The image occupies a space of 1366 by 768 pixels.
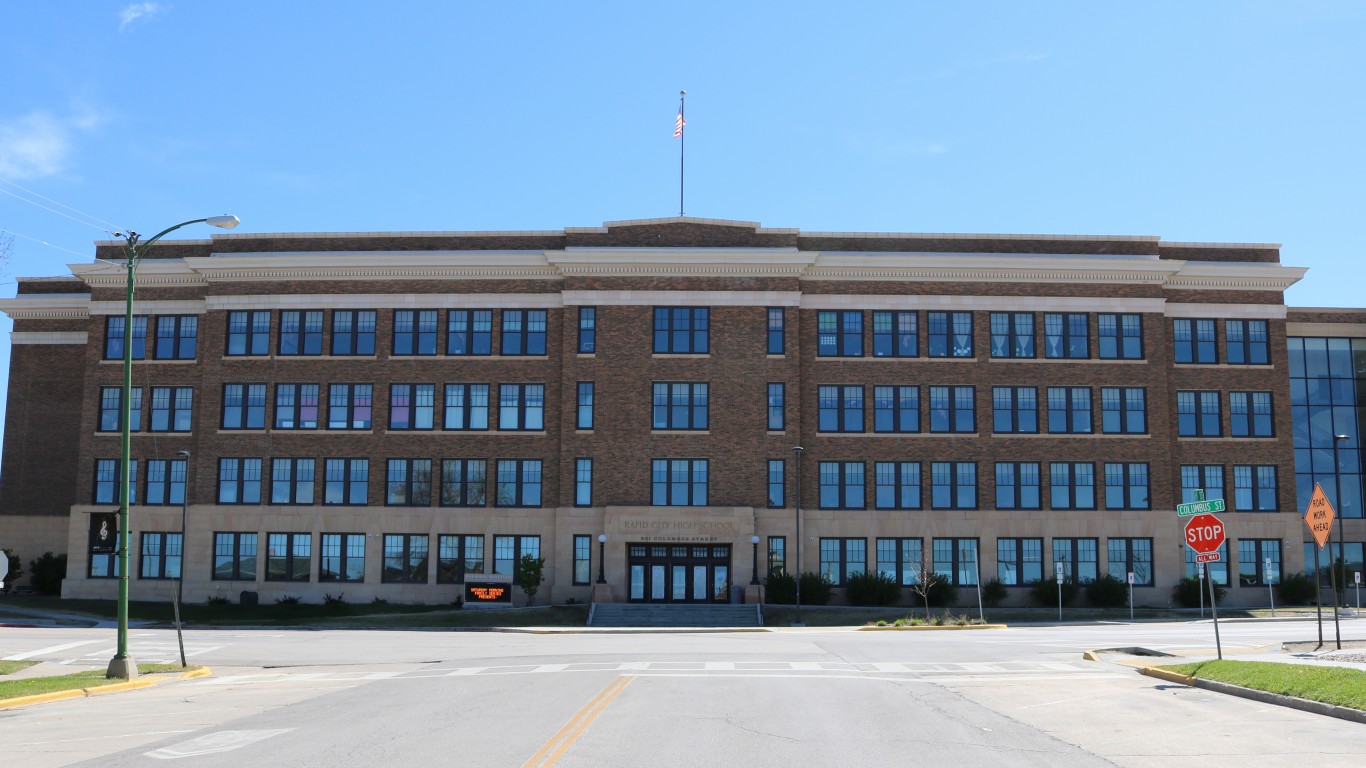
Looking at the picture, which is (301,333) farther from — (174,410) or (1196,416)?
(1196,416)

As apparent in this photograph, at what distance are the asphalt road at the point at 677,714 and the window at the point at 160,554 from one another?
24.8 meters

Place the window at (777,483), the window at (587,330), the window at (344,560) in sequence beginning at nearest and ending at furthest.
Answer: the window at (777,483) < the window at (587,330) < the window at (344,560)

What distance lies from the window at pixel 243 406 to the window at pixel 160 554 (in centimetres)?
591

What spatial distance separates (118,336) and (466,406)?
17.8m

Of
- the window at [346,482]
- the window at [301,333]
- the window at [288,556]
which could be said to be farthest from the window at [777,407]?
the window at [288,556]

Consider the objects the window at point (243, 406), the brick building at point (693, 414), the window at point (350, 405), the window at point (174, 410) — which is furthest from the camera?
the window at point (174, 410)

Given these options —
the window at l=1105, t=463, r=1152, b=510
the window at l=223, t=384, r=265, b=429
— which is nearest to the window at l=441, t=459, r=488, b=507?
the window at l=223, t=384, r=265, b=429

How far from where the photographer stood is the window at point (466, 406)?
5588 cm

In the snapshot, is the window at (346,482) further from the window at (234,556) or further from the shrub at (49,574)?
the shrub at (49,574)

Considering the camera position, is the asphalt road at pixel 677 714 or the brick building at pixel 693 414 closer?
the asphalt road at pixel 677 714

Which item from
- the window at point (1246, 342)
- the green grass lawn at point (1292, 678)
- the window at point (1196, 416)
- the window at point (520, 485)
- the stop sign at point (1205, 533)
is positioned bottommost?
the green grass lawn at point (1292, 678)

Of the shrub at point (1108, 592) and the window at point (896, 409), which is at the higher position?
the window at point (896, 409)

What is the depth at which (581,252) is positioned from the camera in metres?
54.7

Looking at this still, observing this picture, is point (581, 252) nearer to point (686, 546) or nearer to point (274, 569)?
point (686, 546)
